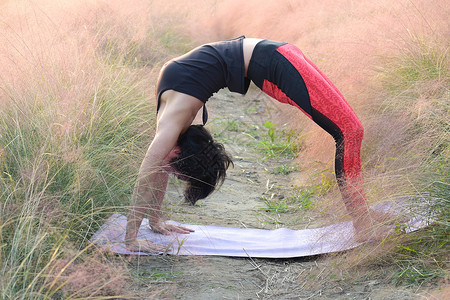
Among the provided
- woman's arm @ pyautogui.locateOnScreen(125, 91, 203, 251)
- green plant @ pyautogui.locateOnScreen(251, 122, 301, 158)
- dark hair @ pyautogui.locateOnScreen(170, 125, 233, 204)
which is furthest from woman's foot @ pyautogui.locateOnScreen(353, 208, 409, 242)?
green plant @ pyautogui.locateOnScreen(251, 122, 301, 158)

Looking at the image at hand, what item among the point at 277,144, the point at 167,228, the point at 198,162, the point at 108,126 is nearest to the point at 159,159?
the point at 198,162

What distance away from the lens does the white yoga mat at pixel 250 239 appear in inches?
88.1

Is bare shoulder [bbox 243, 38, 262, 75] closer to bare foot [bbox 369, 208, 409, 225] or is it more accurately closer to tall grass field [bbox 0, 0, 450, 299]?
tall grass field [bbox 0, 0, 450, 299]

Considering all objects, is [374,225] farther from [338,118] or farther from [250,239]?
[250,239]

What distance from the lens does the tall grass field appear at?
184cm

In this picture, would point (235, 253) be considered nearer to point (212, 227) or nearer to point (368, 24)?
point (212, 227)

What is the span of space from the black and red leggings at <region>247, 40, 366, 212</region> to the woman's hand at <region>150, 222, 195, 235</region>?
824 mm

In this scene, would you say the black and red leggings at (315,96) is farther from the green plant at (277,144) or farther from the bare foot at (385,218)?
the green plant at (277,144)

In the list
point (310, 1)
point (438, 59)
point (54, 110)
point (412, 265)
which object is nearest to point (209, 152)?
point (54, 110)

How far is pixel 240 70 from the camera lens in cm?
254

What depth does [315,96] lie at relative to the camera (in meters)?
2.49

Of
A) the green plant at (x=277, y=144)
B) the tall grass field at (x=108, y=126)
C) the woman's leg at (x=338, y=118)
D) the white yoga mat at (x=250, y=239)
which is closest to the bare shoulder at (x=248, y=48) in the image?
the woman's leg at (x=338, y=118)

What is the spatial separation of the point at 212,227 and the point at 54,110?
1.05m

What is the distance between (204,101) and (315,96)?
0.51 meters
